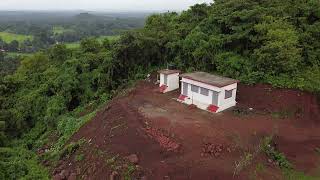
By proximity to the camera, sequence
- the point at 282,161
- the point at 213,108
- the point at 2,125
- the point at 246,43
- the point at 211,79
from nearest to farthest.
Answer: the point at 282,161 → the point at 213,108 → the point at 211,79 → the point at 2,125 → the point at 246,43

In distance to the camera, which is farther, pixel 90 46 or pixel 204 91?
pixel 90 46

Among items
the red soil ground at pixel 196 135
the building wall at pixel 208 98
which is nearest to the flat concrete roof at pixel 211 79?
the building wall at pixel 208 98

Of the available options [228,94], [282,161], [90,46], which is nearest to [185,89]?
[228,94]

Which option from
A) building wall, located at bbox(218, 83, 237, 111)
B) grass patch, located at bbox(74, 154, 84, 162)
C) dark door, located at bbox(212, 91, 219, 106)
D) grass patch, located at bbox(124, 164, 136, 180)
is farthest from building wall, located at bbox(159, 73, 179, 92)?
grass patch, located at bbox(124, 164, 136, 180)

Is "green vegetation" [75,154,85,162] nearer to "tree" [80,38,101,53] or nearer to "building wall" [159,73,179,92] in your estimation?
"building wall" [159,73,179,92]

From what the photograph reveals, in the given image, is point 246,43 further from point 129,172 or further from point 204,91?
point 129,172

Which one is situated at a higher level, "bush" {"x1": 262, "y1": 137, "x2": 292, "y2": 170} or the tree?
the tree
